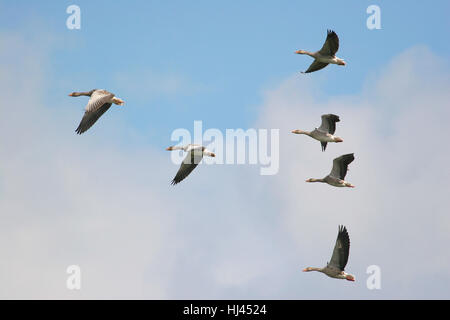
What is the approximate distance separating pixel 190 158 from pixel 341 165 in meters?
5.05

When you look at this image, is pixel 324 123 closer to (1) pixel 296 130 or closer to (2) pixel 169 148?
(1) pixel 296 130

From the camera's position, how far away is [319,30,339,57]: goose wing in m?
30.4

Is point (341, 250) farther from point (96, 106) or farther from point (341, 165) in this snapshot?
point (96, 106)

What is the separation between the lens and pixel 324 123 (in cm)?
3064

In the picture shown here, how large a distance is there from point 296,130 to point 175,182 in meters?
6.06

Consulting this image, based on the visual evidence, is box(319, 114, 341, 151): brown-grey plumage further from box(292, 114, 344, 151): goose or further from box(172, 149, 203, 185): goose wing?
box(172, 149, 203, 185): goose wing

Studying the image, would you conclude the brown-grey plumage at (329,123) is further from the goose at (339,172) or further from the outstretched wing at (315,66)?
the outstretched wing at (315,66)

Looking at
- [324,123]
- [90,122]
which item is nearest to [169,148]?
[90,122]

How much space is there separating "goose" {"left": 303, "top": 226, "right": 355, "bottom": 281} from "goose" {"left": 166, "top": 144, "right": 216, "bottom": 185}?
434 centimetres

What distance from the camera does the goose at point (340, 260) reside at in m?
27.1

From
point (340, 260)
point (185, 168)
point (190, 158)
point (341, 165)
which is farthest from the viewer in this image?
point (341, 165)

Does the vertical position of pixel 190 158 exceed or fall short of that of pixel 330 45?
it falls short

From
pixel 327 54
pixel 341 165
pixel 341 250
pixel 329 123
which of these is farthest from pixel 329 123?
pixel 341 250

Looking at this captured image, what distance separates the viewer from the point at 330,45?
30984mm
